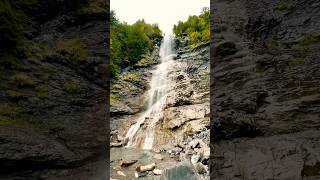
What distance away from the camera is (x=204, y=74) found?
22.6 meters

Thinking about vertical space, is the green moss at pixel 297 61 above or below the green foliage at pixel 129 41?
below

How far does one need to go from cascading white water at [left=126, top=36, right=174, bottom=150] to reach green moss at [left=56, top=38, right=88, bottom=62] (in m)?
14.0

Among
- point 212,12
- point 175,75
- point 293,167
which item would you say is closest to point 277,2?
point 212,12

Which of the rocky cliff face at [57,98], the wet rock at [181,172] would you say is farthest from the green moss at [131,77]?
the rocky cliff face at [57,98]

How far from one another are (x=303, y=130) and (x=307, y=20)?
1.92ft

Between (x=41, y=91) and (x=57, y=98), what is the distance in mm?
106

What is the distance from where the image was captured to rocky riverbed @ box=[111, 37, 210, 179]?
10.8 metres

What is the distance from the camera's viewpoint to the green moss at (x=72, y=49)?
1.98 m

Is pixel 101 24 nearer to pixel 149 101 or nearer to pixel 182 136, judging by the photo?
pixel 182 136

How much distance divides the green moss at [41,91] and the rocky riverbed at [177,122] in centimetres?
804

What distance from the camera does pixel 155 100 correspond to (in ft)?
71.2

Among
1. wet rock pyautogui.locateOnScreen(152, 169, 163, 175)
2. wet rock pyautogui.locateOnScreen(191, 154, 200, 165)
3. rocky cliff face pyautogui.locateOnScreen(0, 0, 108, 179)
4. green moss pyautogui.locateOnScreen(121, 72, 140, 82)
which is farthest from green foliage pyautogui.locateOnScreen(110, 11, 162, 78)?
rocky cliff face pyautogui.locateOnScreen(0, 0, 108, 179)

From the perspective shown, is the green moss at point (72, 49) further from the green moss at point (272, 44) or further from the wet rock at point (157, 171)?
the wet rock at point (157, 171)

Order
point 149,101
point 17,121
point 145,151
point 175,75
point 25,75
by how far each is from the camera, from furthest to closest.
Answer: point 175,75, point 149,101, point 145,151, point 25,75, point 17,121
